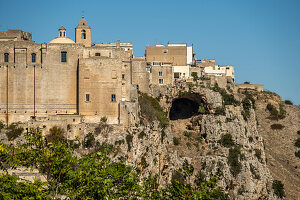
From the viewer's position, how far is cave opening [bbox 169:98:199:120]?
74875 mm

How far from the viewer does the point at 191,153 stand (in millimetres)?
67062

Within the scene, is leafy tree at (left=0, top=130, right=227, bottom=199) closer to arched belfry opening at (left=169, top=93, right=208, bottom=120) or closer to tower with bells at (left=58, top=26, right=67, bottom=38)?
tower with bells at (left=58, top=26, right=67, bottom=38)

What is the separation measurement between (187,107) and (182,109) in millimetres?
784

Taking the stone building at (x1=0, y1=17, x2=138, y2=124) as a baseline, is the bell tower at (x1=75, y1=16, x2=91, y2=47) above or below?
above

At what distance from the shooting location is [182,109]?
76.1 m

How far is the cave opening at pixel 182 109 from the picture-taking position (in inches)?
2948

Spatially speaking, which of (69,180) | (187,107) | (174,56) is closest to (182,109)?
(187,107)

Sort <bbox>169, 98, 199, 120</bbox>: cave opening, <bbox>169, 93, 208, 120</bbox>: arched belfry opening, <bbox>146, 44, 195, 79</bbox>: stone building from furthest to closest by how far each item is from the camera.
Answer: <bbox>169, 98, 199, 120</bbox>: cave opening
<bbox>146, 44, 195, 79</bbox>: stone building
<bbox>169, 93, 208, 120</bbox>: arched belfry opening

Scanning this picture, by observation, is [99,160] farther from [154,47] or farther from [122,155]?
[154,47]

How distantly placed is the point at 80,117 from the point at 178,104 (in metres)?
24.6

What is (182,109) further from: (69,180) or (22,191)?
(22,191)

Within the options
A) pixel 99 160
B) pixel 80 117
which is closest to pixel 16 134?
pixel 80 117

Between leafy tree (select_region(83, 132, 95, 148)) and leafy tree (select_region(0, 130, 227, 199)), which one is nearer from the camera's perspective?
leafy tree (select_region(0, 130, 227, 199))

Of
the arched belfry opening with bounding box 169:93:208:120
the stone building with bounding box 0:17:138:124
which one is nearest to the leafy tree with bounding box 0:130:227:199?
the stone building with bounding box 0:17:138:124
